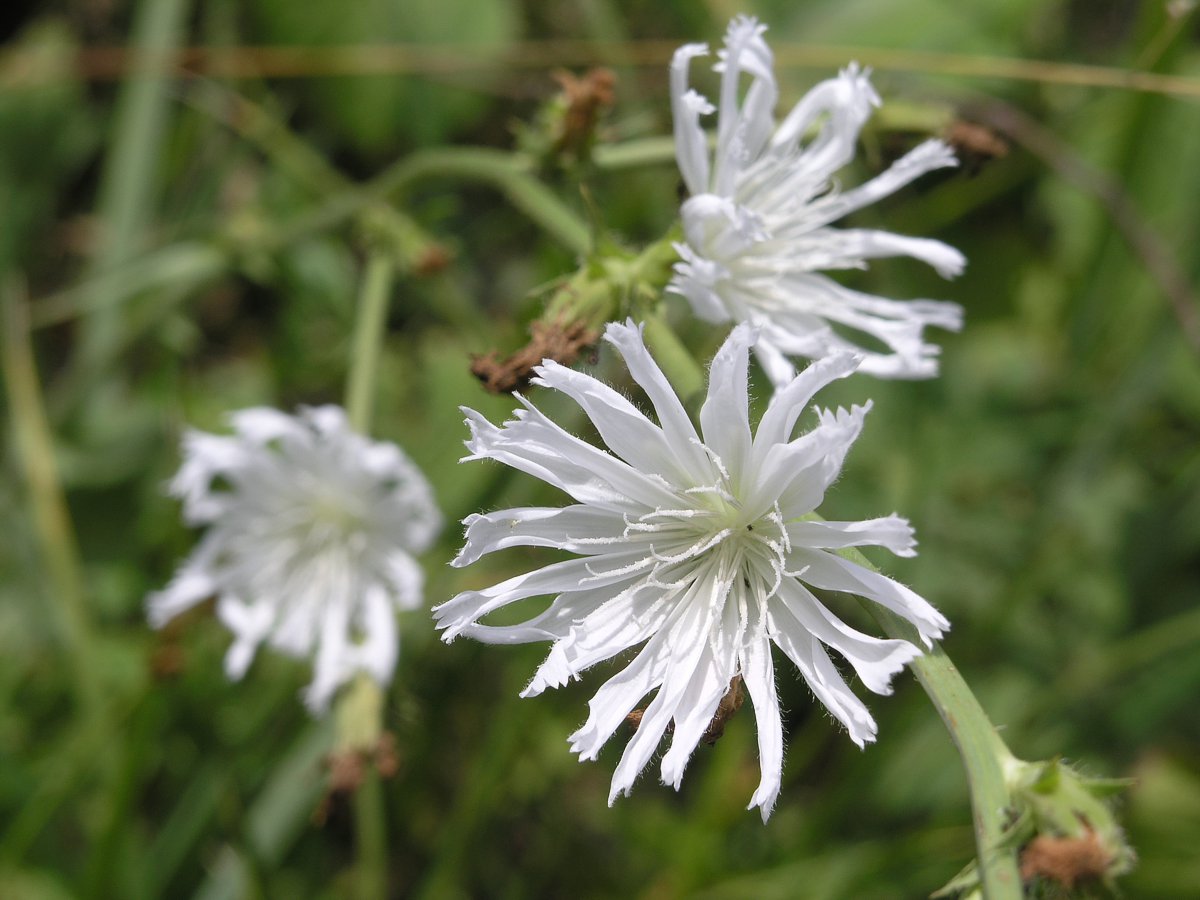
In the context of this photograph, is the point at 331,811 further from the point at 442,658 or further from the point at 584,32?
the point at 584,32

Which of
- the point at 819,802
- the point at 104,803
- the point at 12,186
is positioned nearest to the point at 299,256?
the point at 12,186

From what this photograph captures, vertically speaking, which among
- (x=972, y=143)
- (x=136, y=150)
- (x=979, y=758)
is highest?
(x=136, y=150)

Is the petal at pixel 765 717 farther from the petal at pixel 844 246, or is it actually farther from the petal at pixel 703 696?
the petal at pixel 844 246

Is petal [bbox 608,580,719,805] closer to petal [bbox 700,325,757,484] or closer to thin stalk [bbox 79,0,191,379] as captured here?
petal [bbox 700,325,757,484]

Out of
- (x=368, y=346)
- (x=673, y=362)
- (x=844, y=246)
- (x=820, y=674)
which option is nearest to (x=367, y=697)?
(x=368, y=346)

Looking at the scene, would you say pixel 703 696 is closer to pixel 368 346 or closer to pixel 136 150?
pixel 368 346
